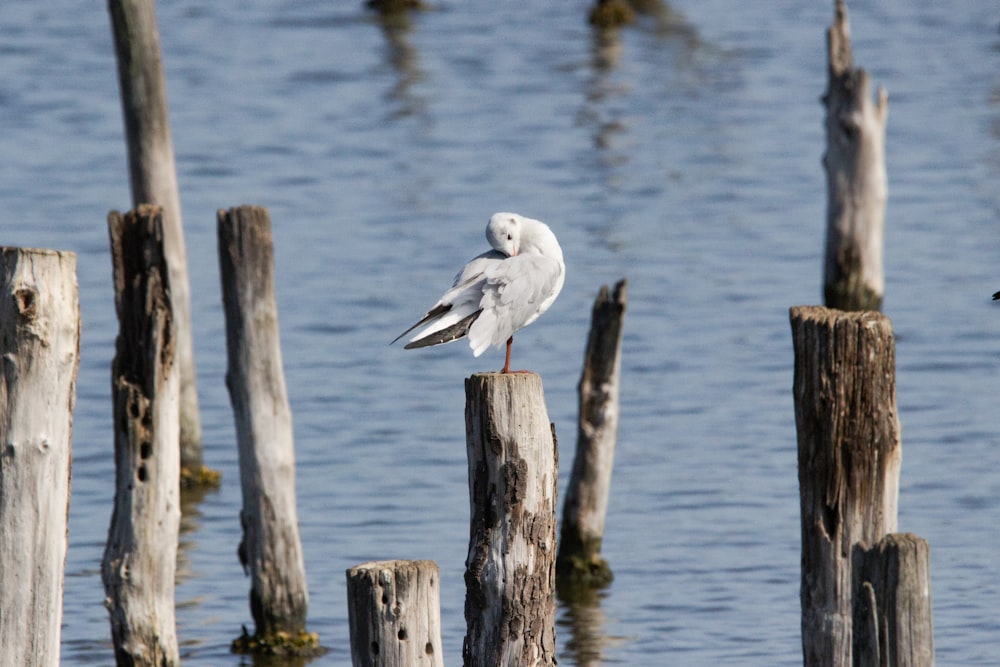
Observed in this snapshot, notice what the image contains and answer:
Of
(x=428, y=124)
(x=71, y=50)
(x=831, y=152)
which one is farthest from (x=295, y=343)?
(x=71, y=50)

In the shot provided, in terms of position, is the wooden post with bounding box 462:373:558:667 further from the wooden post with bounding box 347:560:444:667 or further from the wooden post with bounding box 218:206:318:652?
the wooden post with bounding box 218:206:318:652

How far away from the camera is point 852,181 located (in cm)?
1670

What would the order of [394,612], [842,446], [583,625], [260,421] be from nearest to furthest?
[394,612]
[842,446]
[260,421]
[583,625]

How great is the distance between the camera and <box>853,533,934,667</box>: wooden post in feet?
18.6

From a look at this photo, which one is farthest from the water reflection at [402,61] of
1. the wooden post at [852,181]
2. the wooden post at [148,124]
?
the wooden post at [148,124]

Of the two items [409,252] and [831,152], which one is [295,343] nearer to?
[409,252]

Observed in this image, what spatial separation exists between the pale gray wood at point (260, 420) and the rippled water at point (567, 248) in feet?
2.02

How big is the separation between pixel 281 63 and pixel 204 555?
2134 centimetres

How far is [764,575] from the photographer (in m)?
11.6

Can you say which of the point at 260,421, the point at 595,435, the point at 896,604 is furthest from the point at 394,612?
the point at 595,435

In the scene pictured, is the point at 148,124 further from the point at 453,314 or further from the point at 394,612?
the point at 394,612

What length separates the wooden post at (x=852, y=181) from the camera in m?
16.5

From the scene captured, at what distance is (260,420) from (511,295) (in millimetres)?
3298

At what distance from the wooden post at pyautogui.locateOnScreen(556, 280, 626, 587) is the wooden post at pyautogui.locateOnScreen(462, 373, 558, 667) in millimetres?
4421
